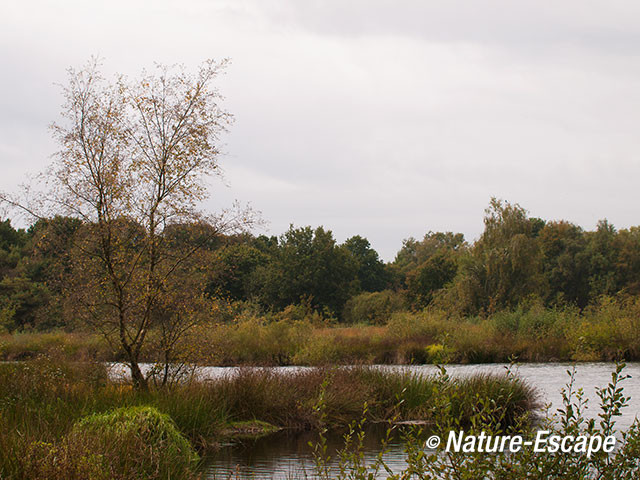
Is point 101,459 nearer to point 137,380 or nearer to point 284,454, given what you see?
point 284,454

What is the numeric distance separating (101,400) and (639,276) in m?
64.2

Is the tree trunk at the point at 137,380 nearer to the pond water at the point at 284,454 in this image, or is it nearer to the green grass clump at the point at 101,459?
the pond water at the point at 284,454

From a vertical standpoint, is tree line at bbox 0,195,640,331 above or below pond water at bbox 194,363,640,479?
above

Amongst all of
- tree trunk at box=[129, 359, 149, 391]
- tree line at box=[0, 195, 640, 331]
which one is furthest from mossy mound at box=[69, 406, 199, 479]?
tree line at box=[0, 195, 640, 331]

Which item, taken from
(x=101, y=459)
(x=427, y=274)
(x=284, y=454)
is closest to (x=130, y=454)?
(x=101, y=459)

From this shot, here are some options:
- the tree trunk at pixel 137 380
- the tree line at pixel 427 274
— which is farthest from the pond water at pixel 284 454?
the tree line at pixel 427 274

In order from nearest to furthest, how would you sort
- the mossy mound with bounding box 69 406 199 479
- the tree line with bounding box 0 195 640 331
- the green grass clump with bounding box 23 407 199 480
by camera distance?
the green grass clump with bounding box 23 407 199 480
the mossy mound with bounding box 69 406 199 479
the tree line with bounding box 0 195 640 331

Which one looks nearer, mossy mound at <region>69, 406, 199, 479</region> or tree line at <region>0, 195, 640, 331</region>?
mossy mound at <region>69, 406, 199, 479</region>

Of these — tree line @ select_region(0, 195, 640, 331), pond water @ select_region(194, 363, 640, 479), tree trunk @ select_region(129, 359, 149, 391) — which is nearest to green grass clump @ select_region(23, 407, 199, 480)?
pond water @ select_region(194, 363, 640, 479)

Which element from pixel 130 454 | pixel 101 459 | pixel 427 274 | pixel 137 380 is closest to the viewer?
pixel 101 459

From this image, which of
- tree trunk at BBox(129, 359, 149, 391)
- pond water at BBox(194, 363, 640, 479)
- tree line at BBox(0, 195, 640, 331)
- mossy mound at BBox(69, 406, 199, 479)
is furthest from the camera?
tree line at BBox(0, 195, 640, 331)

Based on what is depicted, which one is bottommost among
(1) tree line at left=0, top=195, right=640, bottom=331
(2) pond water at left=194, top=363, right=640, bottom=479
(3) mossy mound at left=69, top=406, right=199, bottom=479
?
(2) pond water at left=194, top=363, right=640, bottom=479

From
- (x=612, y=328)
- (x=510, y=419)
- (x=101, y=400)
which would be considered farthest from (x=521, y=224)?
(x=101, y=400)

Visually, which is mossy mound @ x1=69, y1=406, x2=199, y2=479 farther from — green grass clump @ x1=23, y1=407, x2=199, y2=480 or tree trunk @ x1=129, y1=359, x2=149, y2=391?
tree trunk @ x1=129, y1=359, x2=149, y2=391
